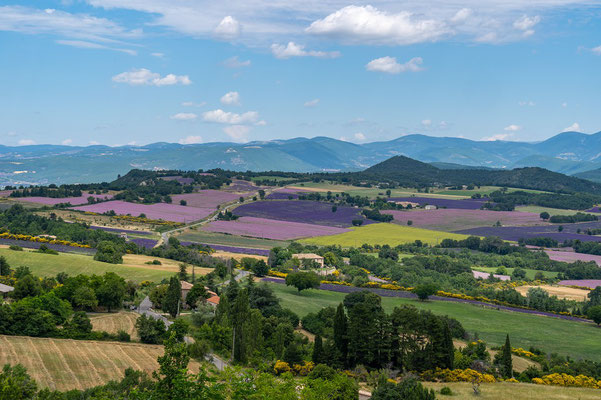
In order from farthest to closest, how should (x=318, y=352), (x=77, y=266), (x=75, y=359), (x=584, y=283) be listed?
(x=584, y=283) → (x=77, y=266) → (x=318, y=352) → (x=75, y=359)

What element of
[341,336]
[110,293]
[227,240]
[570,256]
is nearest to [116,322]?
[110,293]

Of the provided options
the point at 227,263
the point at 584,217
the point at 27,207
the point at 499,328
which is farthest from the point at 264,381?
the point at 584,217

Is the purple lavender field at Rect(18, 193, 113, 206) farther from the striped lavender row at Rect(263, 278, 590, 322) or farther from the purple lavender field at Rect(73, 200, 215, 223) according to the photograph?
the striped lavender row at Rect(263, 278, 590, 322)

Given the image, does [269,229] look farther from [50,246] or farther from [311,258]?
[50,246]

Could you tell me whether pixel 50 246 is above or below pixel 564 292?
above

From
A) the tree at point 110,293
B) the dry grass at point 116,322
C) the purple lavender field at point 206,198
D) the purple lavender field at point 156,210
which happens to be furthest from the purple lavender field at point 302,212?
the dry grass at point 116,322

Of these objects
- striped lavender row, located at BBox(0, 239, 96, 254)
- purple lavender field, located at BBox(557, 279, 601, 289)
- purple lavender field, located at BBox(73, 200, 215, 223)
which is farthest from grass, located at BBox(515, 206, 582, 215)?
striped lavender row, located at BBox(0, 239, 96, 254)
